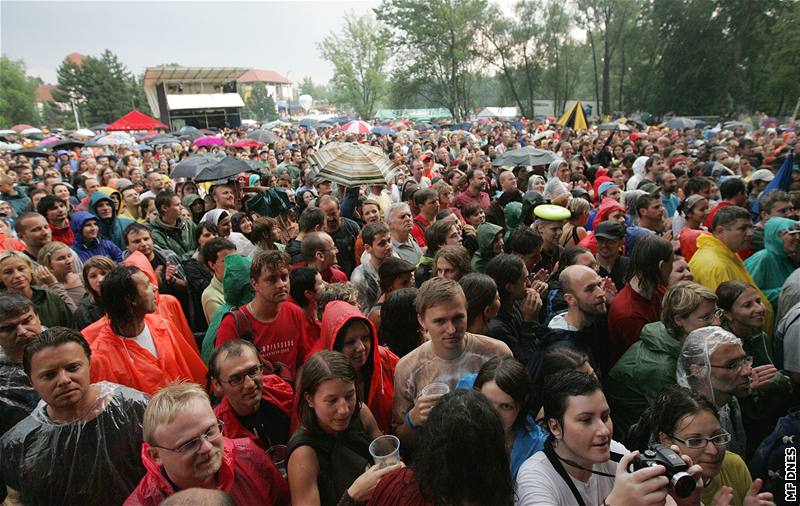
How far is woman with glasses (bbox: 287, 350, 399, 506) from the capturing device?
2090 mm

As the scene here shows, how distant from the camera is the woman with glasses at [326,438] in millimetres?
2090

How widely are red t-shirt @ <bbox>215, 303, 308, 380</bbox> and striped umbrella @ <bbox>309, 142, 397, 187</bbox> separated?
3.27 meters

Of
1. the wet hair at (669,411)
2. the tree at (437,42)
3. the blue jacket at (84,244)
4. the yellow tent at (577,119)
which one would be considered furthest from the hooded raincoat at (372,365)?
the tree at (437,42)

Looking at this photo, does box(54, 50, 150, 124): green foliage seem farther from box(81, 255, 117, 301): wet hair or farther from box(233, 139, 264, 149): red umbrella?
box(81, 255, 117, 301): wet hair

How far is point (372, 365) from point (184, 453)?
1.24m

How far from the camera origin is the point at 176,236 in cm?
615

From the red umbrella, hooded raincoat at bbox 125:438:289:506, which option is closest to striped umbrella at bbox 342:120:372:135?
the red umbrella

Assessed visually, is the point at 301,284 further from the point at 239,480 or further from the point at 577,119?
the point at 577,119

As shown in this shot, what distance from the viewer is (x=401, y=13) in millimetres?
37938

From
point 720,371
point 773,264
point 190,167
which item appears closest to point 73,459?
point 720,371

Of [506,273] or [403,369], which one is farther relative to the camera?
[506,273]

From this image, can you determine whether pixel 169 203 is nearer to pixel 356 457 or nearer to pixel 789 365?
pixel 356 457

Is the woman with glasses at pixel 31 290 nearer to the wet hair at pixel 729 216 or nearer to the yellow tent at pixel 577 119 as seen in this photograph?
the wet hair at pixel 729 216

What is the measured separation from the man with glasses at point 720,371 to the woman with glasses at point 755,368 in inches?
13.7
